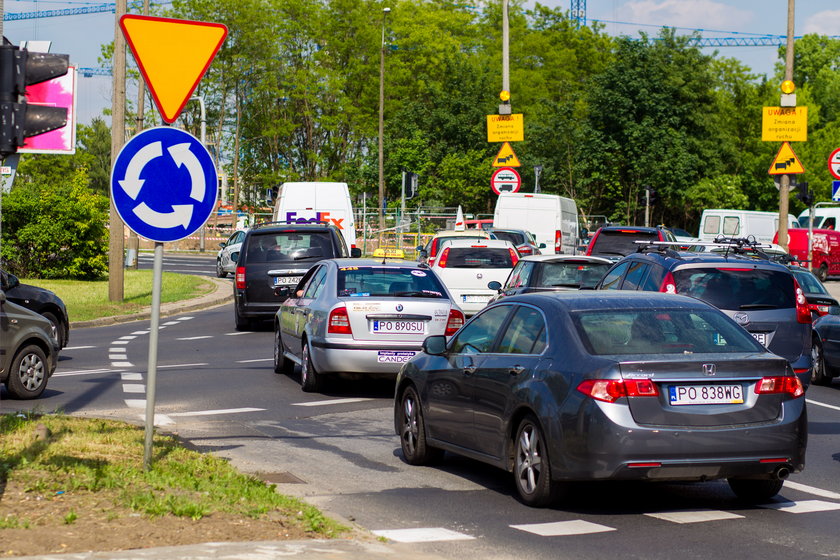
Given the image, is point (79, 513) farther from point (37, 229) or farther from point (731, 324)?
point (37, 229)

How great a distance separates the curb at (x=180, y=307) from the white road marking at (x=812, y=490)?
14.2 meters

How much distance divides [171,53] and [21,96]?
1.05 meters

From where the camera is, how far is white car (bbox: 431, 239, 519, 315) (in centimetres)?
2448

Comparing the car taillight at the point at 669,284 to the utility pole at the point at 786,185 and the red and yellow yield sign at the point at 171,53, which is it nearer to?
the red and yellow yield sign at the point at 171,53

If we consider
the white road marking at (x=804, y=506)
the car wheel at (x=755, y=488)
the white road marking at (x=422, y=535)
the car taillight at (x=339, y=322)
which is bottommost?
the white road marking at (x=804, y=506)

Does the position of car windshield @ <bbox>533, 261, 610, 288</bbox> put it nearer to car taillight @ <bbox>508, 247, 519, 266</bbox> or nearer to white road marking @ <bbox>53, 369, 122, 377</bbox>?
car taillight @ <bbox>508, 247, 519, 266</bbox>

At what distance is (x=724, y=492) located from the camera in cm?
902

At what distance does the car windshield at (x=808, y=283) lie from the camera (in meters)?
19.7

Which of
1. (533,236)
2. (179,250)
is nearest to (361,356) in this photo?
(533,236)

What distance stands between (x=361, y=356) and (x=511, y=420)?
586cm

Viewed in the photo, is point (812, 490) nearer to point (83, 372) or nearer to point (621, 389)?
point (621, 389)

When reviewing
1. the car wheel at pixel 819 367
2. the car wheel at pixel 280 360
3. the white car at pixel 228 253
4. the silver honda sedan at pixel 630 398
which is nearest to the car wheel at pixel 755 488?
the silver honda sedan at pixel 630 398

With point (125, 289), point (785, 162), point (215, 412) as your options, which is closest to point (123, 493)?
point (215, 412)

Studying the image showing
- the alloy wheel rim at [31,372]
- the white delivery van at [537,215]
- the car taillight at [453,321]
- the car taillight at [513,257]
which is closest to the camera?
the alloy wheel rim at [31,372]
